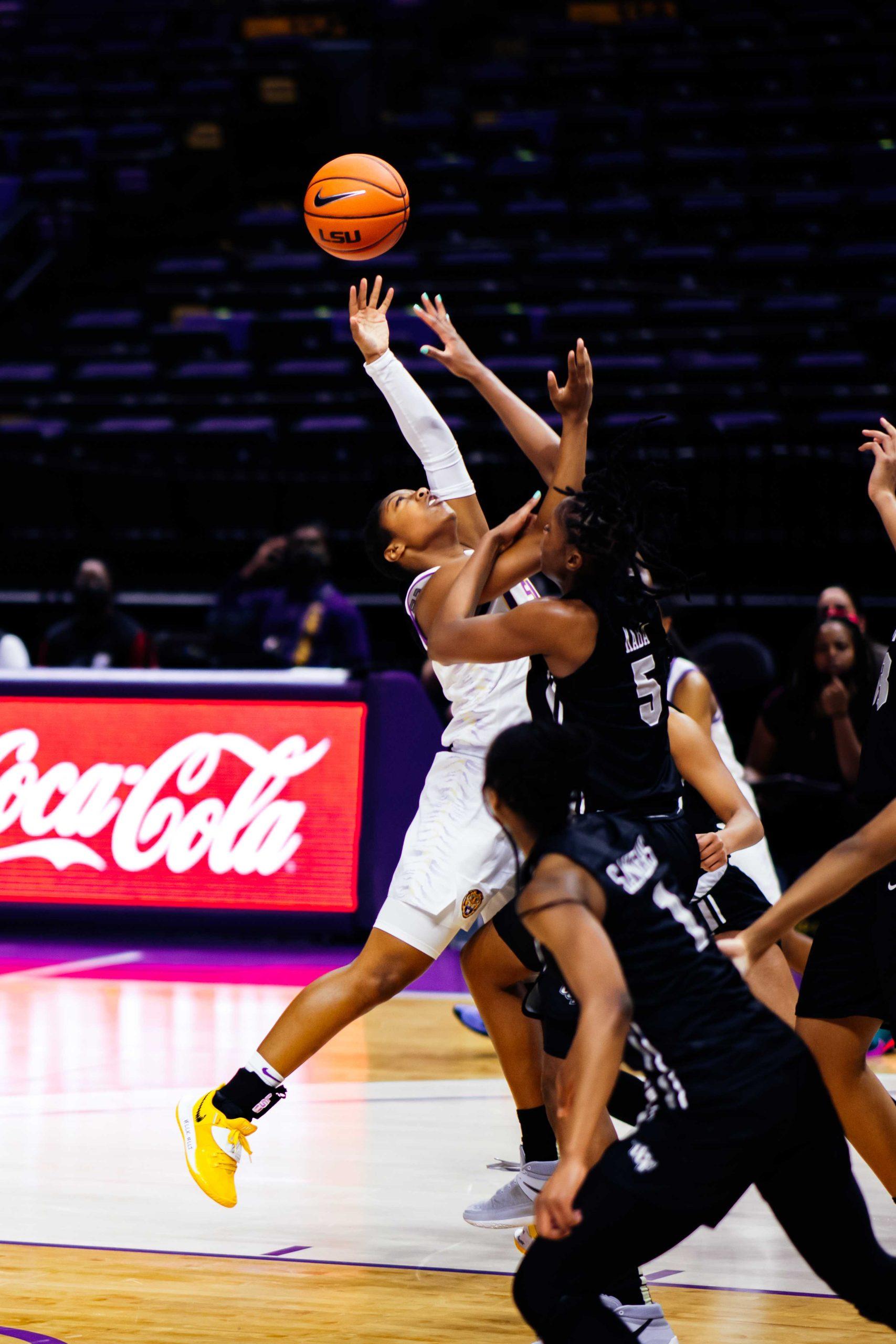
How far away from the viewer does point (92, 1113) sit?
5551 millimetres

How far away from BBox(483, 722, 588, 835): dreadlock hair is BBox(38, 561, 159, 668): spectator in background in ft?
25.0

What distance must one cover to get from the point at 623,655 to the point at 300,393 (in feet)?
36.6

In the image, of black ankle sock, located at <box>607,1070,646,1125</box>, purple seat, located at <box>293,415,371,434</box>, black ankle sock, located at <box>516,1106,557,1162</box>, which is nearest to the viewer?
black ankle sock, located at <box>607,1070,646,1125</box>

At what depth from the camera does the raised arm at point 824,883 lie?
10.3 ft

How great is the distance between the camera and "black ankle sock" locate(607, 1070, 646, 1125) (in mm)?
3631

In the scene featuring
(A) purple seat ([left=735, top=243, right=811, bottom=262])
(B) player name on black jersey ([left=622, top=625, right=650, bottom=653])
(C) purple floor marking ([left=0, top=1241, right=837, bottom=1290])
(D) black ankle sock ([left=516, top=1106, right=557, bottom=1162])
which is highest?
(A) purple seat ([left=735, top=243, right=811, bottom=262])

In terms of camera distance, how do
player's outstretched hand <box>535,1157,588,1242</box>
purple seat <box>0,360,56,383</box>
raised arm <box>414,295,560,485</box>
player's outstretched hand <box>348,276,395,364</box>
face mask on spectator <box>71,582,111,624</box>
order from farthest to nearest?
purple seat <box>0,360,56,383</box> → face mask on spectator <box>71,582,111,624</box> → player's outstretched hand <box>348,276,395,364</box> → raised arm <box>414,295,560,485</box> → player's outstretched hand <box>535,1157,588,1242</box>

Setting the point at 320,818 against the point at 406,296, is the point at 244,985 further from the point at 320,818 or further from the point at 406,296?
the point at 406,296

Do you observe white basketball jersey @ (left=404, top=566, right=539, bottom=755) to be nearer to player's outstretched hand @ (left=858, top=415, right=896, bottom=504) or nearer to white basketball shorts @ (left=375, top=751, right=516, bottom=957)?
white basketball shorts @ (left=375, top=751, right=516, bottom=957)

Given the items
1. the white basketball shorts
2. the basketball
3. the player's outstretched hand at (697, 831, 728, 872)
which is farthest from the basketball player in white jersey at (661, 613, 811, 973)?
the basketball

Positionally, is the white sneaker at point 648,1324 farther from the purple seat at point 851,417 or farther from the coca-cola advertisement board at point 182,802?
the purple seat at point 851,417

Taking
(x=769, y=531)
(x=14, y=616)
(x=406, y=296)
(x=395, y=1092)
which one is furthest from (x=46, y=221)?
(x=395, y=1092)

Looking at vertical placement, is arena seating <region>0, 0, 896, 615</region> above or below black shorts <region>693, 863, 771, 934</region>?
above

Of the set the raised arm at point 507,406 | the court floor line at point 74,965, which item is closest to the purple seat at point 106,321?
the court floor line at point 74,965
